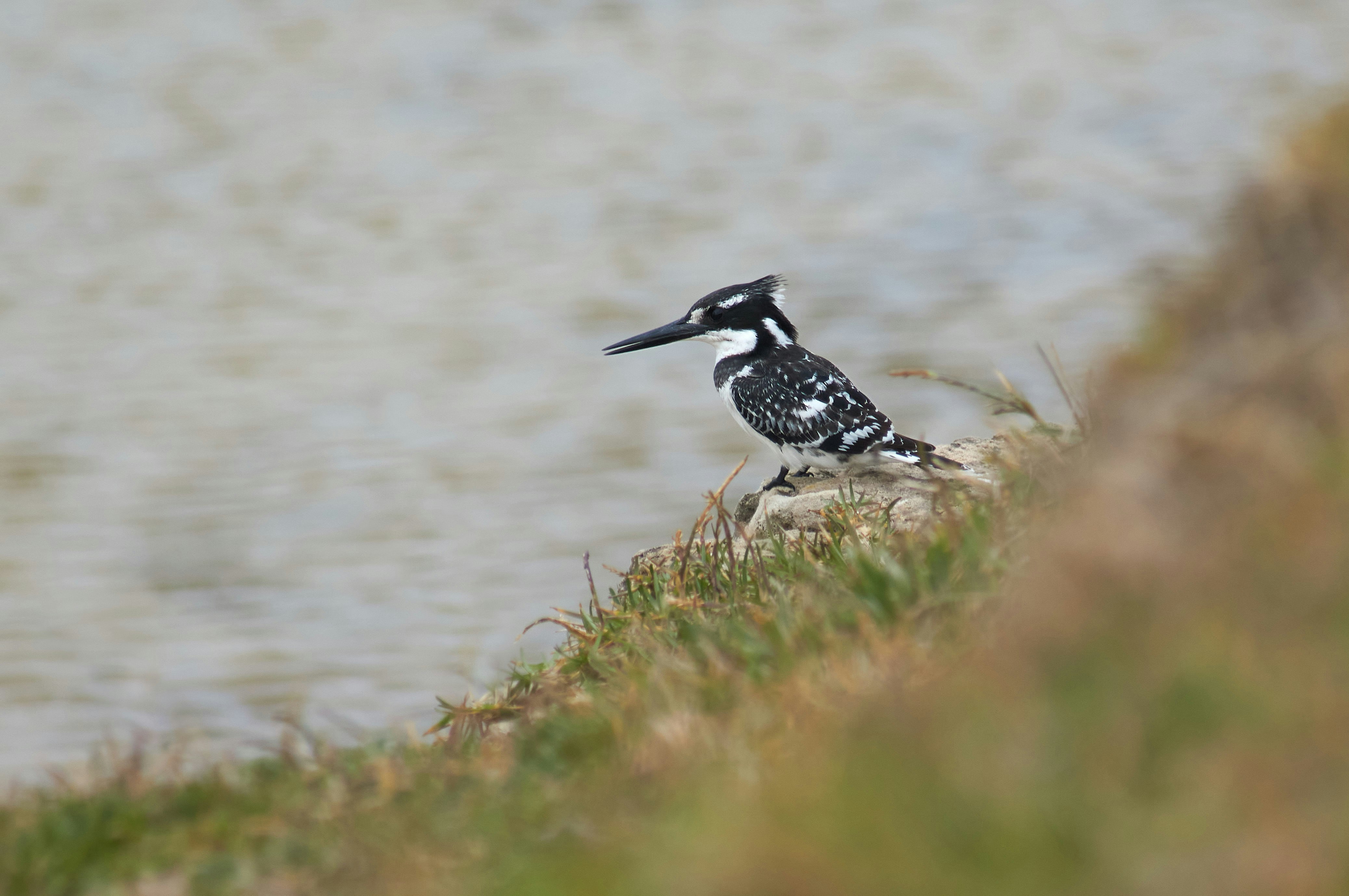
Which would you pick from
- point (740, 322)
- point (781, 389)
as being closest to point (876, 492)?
point (781, 389)

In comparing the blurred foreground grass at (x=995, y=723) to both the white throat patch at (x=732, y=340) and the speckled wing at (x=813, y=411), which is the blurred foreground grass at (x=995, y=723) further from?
the white throat patch at (x=732, y=340)

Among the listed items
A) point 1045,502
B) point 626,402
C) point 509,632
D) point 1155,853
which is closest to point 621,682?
point 1045,502

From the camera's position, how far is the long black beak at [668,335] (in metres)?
8.57

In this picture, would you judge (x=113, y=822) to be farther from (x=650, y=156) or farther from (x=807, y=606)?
(x=650, y=156)

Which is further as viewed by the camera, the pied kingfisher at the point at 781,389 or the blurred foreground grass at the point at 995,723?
the pied kingfisher at the point at 781,389

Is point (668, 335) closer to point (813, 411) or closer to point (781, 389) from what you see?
point (781, 389)

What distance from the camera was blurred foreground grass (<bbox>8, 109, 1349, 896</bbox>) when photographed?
104 inches

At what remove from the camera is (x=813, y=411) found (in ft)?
24.5

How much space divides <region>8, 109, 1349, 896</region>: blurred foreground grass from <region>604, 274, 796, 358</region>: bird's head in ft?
11.0

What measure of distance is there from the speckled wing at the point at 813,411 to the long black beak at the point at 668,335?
59 cm

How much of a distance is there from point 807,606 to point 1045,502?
902mm

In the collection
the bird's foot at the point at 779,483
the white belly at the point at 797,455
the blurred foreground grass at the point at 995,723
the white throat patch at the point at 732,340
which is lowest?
the blurred foreground grass at the point at 995,723

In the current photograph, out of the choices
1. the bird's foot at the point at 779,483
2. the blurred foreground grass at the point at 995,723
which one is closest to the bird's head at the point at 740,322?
the bird's foot at the point at 779,483

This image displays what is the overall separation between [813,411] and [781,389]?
317 mm
